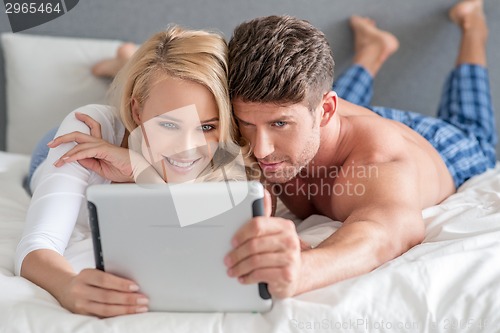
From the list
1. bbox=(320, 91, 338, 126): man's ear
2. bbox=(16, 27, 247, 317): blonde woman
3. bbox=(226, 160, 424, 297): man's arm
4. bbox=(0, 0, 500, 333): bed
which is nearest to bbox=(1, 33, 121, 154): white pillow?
bbox=(0, 0, 500, 333): bed

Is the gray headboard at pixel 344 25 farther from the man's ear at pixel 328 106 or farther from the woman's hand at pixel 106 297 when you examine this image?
the woman's hand at pixel 106 297

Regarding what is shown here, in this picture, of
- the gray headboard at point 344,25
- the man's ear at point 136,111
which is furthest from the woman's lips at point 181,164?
the gray headboard at point 344,25

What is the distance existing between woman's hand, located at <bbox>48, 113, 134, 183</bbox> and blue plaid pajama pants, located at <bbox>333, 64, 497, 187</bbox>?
0.88m

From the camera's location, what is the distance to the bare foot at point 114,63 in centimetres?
215

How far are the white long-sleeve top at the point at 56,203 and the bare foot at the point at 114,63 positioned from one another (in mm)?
721

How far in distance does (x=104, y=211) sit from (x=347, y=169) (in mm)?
670

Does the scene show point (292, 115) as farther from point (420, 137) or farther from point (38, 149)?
point (38, 149)

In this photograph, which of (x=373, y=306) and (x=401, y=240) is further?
(x=401, y=240)

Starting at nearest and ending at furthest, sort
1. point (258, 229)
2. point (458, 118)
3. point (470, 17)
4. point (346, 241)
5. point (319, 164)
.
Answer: point (258, 229) < point (346, 241) < point (319, 164) < point (458, 118) < point (470, 17)

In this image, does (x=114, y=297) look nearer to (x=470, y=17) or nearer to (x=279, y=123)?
(x=279, y=123)

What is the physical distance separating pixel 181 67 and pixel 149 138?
0.57 feet

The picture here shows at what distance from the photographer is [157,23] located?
232 centimetres

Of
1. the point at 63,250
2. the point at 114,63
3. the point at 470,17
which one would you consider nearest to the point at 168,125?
the point at 63,250

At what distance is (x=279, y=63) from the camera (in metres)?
1.32
